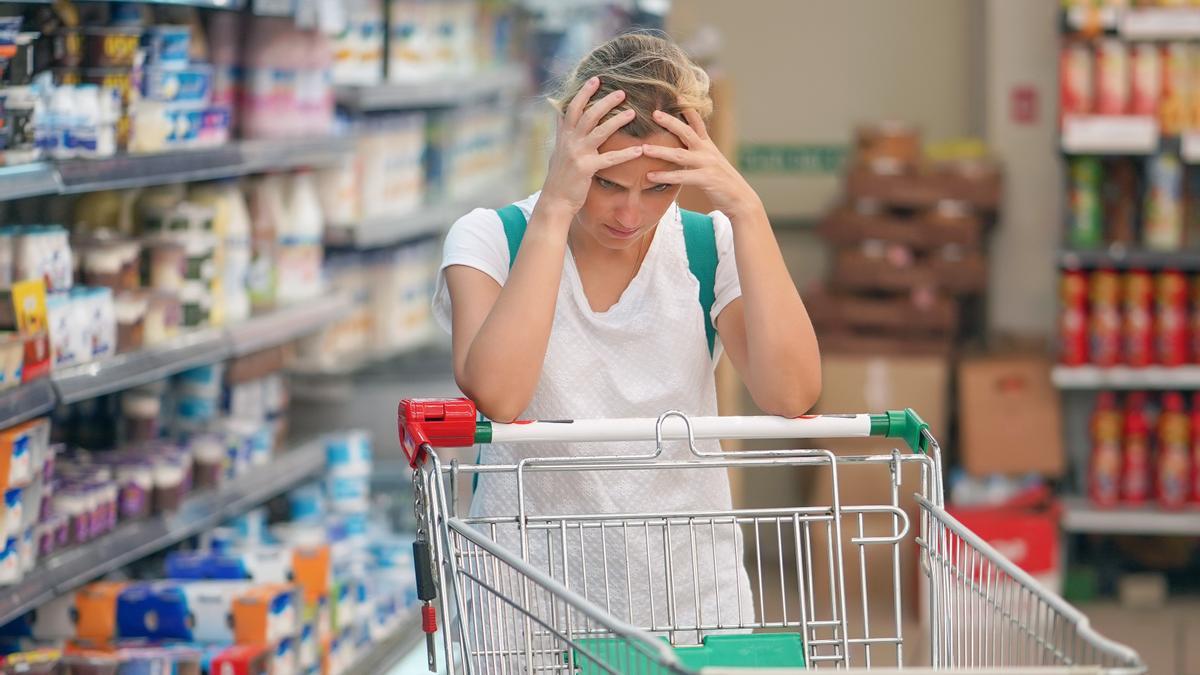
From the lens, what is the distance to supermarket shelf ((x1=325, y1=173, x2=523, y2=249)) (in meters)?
4.71

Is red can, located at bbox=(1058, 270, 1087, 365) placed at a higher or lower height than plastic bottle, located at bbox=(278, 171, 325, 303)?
lower

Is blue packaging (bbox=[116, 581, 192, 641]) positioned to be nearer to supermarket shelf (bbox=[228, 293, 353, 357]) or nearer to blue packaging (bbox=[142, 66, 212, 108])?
supermarket shelf (bbox=[228, 293, 353, 357])

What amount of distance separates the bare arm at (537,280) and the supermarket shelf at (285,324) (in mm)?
1792

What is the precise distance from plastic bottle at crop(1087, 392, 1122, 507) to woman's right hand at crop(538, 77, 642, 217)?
159 inches

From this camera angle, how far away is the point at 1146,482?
5.77 m

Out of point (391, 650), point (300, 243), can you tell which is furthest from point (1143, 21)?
point (391, 650)

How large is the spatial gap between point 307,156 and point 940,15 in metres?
4.04

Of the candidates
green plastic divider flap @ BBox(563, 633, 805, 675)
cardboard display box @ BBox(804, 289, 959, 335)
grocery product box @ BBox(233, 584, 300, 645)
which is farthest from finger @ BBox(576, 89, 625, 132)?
cardboard display box @ BBox(804, 289, 959, 335)

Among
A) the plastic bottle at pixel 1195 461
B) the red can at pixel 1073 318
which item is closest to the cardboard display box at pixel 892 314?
the red can at pixel 1073 318

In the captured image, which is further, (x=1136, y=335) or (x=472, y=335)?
(x=1136, y=335)

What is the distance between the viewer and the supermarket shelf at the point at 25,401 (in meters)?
2.76

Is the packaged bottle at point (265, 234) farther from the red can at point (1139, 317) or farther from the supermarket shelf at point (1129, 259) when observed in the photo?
the red can at point (1139, 317)

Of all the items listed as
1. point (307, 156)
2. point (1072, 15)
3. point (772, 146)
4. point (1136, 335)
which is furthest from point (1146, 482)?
point (307, 156)

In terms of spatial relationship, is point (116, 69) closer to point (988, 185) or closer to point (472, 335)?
point (472, 335)
